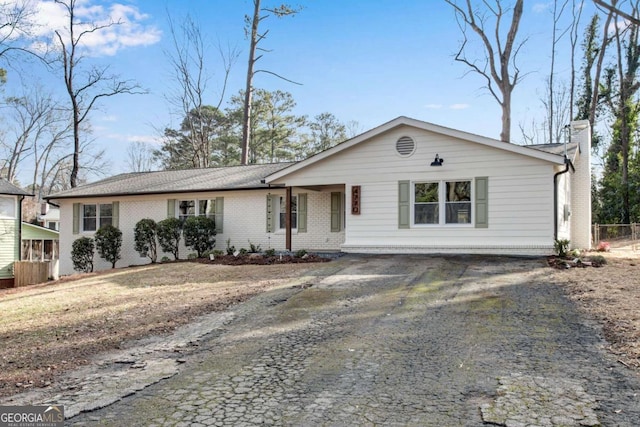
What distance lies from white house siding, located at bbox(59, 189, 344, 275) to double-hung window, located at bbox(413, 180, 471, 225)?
3362 millimetres

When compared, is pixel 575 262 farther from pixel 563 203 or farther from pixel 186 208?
pixel 186 208

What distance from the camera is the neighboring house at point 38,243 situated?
26359 millimetres

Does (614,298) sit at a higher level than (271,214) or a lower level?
lower

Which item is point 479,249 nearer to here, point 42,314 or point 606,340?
point 606,340

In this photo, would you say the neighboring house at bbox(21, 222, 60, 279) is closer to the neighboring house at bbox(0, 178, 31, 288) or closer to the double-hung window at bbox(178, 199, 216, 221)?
the neighboring house at bbox(0, 178, 31, 288)

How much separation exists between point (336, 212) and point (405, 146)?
3636mm

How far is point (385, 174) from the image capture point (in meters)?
14.8

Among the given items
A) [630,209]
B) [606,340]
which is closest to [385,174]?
[606,340]

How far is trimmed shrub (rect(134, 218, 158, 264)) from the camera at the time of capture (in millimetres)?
18109

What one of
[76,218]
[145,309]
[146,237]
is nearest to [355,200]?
[145,309]

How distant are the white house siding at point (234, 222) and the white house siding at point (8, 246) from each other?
3.32m

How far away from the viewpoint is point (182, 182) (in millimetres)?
19922

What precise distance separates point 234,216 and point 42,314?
9.87 metres

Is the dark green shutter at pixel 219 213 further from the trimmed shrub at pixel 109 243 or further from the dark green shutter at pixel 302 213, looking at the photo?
the trimmed shrub at pixel 109 243
